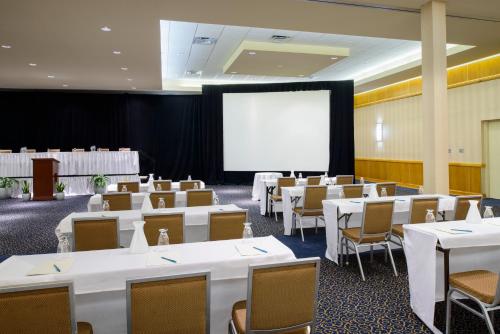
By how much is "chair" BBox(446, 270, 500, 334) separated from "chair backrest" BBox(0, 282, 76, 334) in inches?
105

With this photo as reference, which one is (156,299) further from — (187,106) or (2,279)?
(187,106)

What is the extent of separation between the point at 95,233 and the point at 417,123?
12118 mm

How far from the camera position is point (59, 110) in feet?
50.5

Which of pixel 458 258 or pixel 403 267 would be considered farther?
pixel 403 267

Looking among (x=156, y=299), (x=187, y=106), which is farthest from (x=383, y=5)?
(x=187, y=106)

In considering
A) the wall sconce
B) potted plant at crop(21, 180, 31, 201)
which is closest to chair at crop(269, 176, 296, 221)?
the wall sconce

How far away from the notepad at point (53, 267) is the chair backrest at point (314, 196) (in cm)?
425

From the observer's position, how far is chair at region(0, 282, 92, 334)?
1860 millimetres

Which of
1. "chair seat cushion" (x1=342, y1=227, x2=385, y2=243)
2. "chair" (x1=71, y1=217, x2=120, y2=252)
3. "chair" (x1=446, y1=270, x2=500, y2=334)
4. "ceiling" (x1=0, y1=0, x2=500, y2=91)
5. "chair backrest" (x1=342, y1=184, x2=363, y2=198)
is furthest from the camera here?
"chair backrest" (x1=342, y1=184, x2=363, y2=198)

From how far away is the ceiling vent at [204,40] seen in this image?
30.6 ft

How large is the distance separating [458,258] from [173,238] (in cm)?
283

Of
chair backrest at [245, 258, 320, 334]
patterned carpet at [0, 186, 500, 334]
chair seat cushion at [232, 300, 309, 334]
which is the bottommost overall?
patterned carpet at [0, 186, 500, 334]

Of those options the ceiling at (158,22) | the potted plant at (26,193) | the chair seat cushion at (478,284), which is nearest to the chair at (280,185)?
the ceiling at (158,22)

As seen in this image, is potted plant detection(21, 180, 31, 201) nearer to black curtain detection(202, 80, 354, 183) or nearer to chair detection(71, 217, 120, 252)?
black curtain detection(202, 80, 354, 183)
